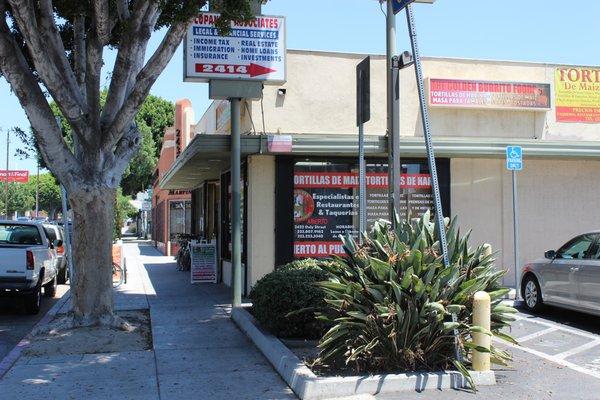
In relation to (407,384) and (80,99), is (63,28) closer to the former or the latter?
(80,99)

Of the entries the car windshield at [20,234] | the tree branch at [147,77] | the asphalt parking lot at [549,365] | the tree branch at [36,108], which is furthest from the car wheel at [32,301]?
the asphalt parking lot at [549,365]

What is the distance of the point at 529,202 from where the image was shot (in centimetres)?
1371

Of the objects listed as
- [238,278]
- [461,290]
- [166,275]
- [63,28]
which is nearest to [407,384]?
[461,290]

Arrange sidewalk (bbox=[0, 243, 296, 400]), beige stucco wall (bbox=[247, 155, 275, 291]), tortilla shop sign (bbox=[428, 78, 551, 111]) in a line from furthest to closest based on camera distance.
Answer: tortilla shop sign (bbox=[428, 78, 551, 111]) → beige stucco wall (bbox=[247, 155, 275, 291]) → sidewalk (bbox=[0, 243, 296, 400])

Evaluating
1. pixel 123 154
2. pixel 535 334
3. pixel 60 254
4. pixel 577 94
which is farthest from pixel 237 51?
pixel 60 254

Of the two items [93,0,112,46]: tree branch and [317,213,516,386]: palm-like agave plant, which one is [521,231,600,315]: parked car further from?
[93,0,112,46]: tree branch

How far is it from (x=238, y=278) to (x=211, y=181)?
8.62 metres

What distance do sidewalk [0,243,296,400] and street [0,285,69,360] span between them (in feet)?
5.24

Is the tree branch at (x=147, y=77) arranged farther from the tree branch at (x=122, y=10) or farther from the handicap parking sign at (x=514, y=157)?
the handicap parking sign at (x=514, y=157)

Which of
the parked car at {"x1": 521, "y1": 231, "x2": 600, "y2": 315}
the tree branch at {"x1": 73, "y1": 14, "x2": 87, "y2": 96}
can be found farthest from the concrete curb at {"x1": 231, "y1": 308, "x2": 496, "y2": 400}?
the tree branch at {"x1": 73, "y1": 14, "x2": 87, "y2": 96}

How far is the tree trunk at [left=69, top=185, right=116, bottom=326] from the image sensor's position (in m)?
8.96

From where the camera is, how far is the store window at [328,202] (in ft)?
40.7

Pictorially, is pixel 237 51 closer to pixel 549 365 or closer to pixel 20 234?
pixel 20 234

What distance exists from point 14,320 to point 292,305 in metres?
6.14
